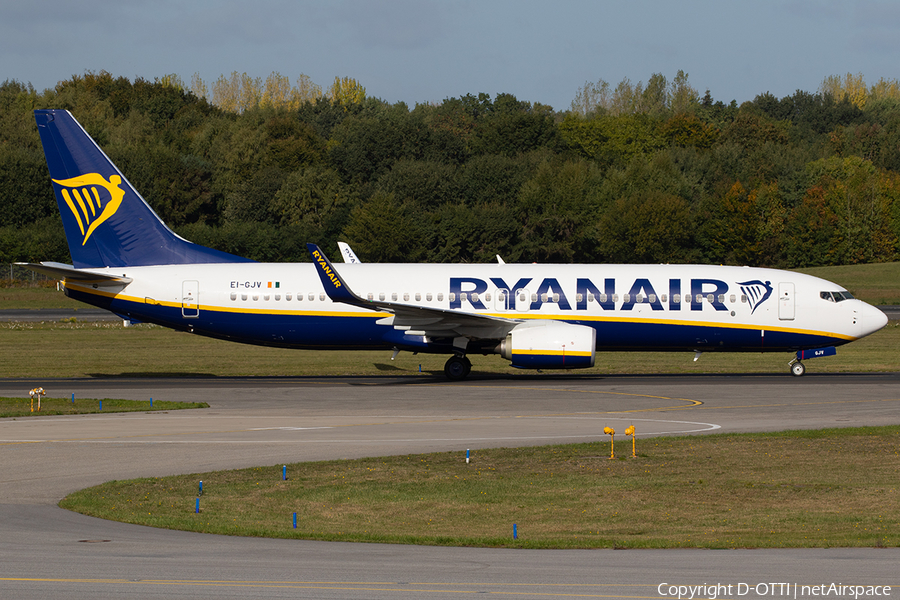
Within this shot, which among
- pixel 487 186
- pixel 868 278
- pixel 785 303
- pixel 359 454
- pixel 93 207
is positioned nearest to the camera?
pixel 359 454

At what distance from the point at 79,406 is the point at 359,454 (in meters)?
11.9

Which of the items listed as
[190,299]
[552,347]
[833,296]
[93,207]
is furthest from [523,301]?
[93,207]

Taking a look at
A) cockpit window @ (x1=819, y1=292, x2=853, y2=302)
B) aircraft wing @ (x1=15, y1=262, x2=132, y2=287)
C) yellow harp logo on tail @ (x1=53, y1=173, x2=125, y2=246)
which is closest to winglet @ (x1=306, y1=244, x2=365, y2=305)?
aircraft wing @ (x1=15, y1=262, x2=132, y2=287)

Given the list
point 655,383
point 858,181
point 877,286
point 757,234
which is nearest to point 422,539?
point 655,383

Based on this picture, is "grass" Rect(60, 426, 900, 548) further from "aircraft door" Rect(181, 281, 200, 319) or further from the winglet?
"aircraft door" Rect(181, 281, 200, 319)

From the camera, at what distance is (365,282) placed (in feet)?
123

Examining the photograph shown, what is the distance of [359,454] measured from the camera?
870 inches

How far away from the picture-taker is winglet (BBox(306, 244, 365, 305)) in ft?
110

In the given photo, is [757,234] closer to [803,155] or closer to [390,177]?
[803,155]

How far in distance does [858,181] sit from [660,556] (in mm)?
115807

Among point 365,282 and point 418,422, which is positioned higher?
point 365,282

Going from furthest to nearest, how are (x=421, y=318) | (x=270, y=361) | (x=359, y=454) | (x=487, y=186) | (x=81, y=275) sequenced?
1. (x=487, y=186)
2. (x=270, y=361)
3. (x=81, y=275)
4. (x=421, y=318)
5. (x=359, y=454)

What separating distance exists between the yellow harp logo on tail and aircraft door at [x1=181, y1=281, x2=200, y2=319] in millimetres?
4371

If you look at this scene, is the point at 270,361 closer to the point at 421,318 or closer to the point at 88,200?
the point at 88,200
